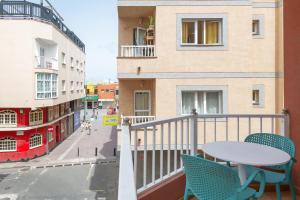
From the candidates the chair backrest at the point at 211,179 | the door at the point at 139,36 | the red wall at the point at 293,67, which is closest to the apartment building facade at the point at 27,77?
the door at the point at 139,36

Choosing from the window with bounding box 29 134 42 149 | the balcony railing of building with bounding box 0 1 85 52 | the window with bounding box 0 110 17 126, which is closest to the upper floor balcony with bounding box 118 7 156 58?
the balcony railing of building with bounding box 0 1 85 52

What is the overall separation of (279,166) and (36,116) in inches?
973

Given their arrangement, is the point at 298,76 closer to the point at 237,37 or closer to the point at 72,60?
the point at 237,37

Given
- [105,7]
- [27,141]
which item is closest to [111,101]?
[27,141]

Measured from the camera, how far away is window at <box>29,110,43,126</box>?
23828 millimetres

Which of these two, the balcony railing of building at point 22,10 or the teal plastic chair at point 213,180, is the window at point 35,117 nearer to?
the balcony railing of building at point 22,10

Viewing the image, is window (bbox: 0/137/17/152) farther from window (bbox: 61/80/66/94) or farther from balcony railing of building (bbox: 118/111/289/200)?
balcony railing of building (bbox: 118/111/289/200)

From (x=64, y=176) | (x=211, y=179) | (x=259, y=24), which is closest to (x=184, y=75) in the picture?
(x=259, y=24)

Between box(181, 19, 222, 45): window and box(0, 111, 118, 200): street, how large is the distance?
1025 centimetres

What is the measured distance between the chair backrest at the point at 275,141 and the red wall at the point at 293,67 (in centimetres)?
55

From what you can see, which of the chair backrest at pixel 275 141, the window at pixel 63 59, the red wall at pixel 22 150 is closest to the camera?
the chair backrest at pixel 275 141

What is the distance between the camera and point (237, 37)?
10.9m

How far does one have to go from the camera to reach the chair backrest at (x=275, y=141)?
3.31 m

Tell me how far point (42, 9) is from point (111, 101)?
53546 mm
